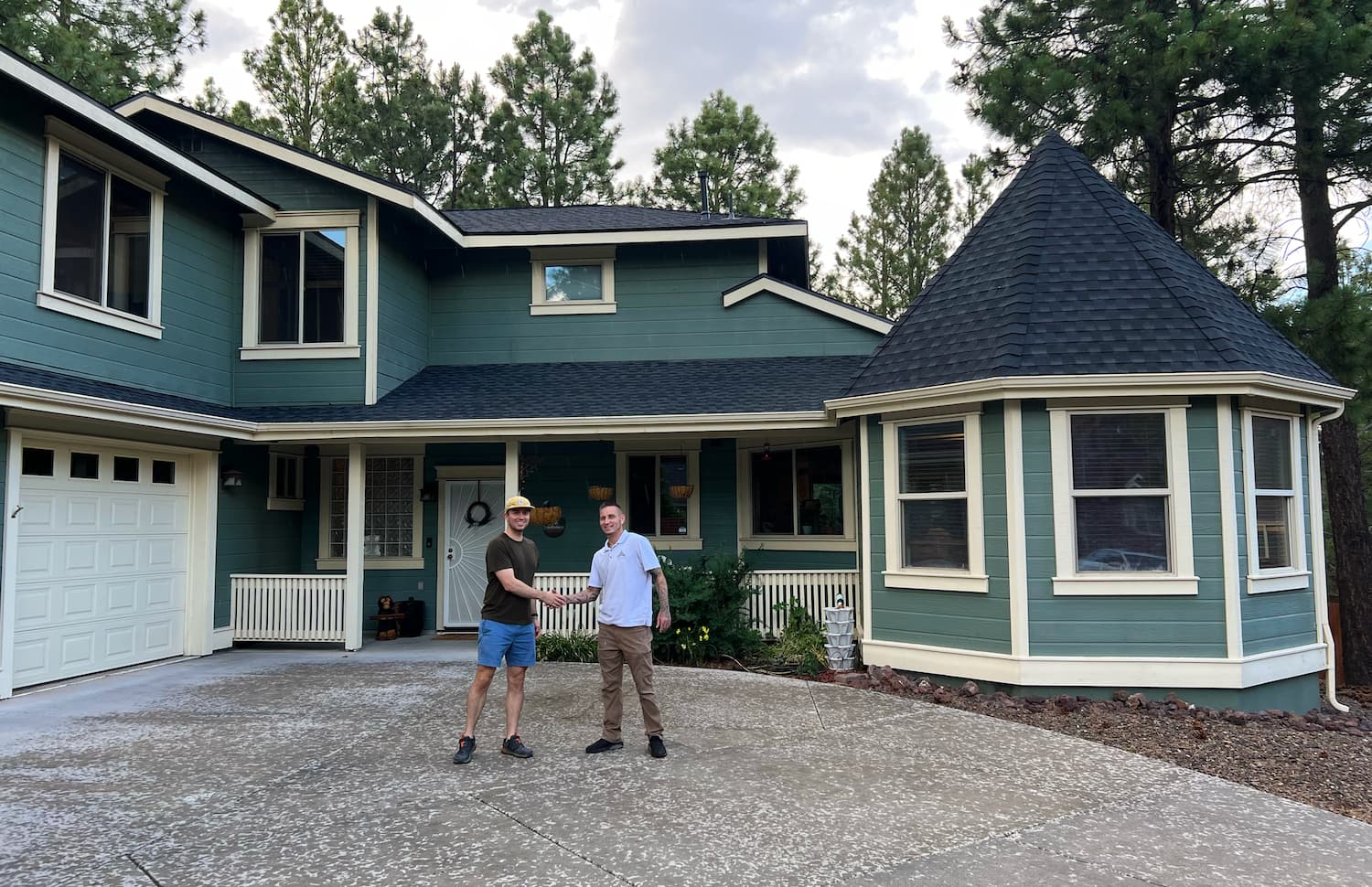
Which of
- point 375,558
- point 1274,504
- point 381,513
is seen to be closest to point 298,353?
point 381,513

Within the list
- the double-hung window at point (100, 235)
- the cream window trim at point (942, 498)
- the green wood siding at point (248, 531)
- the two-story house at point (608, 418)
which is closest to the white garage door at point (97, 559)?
the two-story house at point (608, 418)

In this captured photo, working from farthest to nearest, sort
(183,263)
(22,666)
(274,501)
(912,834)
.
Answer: (274,501) < (183,263) < (22,666) < (912,834)

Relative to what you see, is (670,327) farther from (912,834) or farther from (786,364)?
(912,834)

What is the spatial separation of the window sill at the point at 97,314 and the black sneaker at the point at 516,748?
19.1ft

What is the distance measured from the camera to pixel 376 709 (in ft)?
22.5

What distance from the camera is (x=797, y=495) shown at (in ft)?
36.6

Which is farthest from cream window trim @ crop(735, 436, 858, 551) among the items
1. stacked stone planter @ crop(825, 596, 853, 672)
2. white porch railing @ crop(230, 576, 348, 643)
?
white porch railing @ crop(230, 576, 348, 643)

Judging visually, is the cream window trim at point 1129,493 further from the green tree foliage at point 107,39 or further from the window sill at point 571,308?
the green tree foliage at point 107,39

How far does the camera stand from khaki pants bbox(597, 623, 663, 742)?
5.53 meters

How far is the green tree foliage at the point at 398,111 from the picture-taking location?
2458 cm

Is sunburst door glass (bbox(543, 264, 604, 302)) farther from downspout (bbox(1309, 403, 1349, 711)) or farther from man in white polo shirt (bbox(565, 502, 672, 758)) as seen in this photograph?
downspout (bbox(1309, 403, 1349, 711))

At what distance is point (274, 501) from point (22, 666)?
11.7 feet

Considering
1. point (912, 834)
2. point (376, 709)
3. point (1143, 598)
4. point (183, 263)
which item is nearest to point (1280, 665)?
point (1143, 598)

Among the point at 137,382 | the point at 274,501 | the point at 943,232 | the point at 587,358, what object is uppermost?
the point at 943,232
